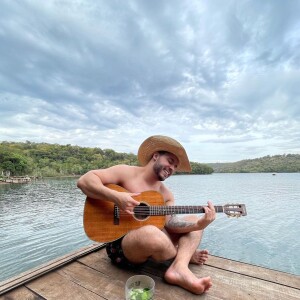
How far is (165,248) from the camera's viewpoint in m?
1.97

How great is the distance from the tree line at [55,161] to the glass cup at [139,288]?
62.5 m

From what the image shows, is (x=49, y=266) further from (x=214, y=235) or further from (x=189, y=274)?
(x=214, y=235)

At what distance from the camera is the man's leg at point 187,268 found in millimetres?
1818

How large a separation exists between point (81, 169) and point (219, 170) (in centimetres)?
8625

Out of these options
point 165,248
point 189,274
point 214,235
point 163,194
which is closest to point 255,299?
point 189,274

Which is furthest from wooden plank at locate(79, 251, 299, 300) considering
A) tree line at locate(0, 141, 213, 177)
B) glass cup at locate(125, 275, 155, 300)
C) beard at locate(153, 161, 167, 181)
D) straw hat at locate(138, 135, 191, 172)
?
tree line at locate(0, 141, 213, 177)

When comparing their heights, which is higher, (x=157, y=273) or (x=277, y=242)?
(x=157, y=273)

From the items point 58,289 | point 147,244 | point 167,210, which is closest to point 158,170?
point 167,210

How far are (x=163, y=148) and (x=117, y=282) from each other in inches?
59.2

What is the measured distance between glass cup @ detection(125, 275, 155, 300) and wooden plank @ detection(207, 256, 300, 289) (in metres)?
1.13

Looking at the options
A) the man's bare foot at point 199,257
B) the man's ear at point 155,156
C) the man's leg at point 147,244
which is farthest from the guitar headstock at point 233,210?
the man's ear at point 155,156

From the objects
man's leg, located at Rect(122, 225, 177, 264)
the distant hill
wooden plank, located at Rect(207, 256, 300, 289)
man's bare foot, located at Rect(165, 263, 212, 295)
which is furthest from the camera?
the distant hill

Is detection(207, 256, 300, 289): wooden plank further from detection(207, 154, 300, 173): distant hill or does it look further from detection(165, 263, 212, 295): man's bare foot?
detection(207, 154, 300, 173): distant hill

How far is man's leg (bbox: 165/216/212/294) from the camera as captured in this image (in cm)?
182
